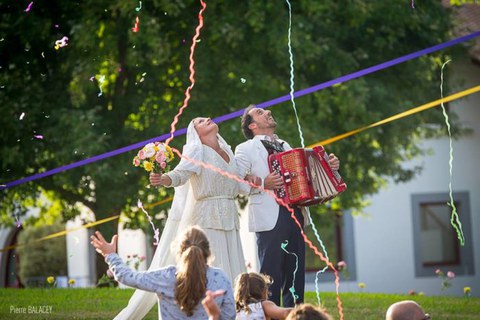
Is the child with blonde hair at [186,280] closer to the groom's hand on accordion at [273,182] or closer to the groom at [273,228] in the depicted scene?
the groom at [273,228]

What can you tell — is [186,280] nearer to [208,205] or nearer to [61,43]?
[208,205]

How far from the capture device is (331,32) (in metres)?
15.1

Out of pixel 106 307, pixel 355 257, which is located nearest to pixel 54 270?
pixel 355 257

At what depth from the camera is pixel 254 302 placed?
6.48 m

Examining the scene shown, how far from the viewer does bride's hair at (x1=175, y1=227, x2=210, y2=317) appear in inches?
231

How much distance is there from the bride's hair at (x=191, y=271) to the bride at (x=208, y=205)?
174 cm

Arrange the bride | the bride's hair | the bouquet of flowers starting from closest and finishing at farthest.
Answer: the bride's hair → the bouquet of flowers → the bride

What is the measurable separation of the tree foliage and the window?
670 cm

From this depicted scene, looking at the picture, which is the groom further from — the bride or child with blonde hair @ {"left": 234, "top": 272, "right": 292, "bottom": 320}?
child with blonde hair @ {"left": 234, "top": 272, "right": 292, "bottom": 320}

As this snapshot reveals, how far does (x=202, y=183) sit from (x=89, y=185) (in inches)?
285

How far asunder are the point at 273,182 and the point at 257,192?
0.18 meters

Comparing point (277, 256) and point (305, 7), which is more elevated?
point (305, 7)

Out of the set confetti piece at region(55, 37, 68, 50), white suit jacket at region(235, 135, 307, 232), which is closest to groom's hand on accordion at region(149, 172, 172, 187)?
white suit jacket at region(235, 135, 307, 232)

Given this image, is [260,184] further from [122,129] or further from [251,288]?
[122,129]
